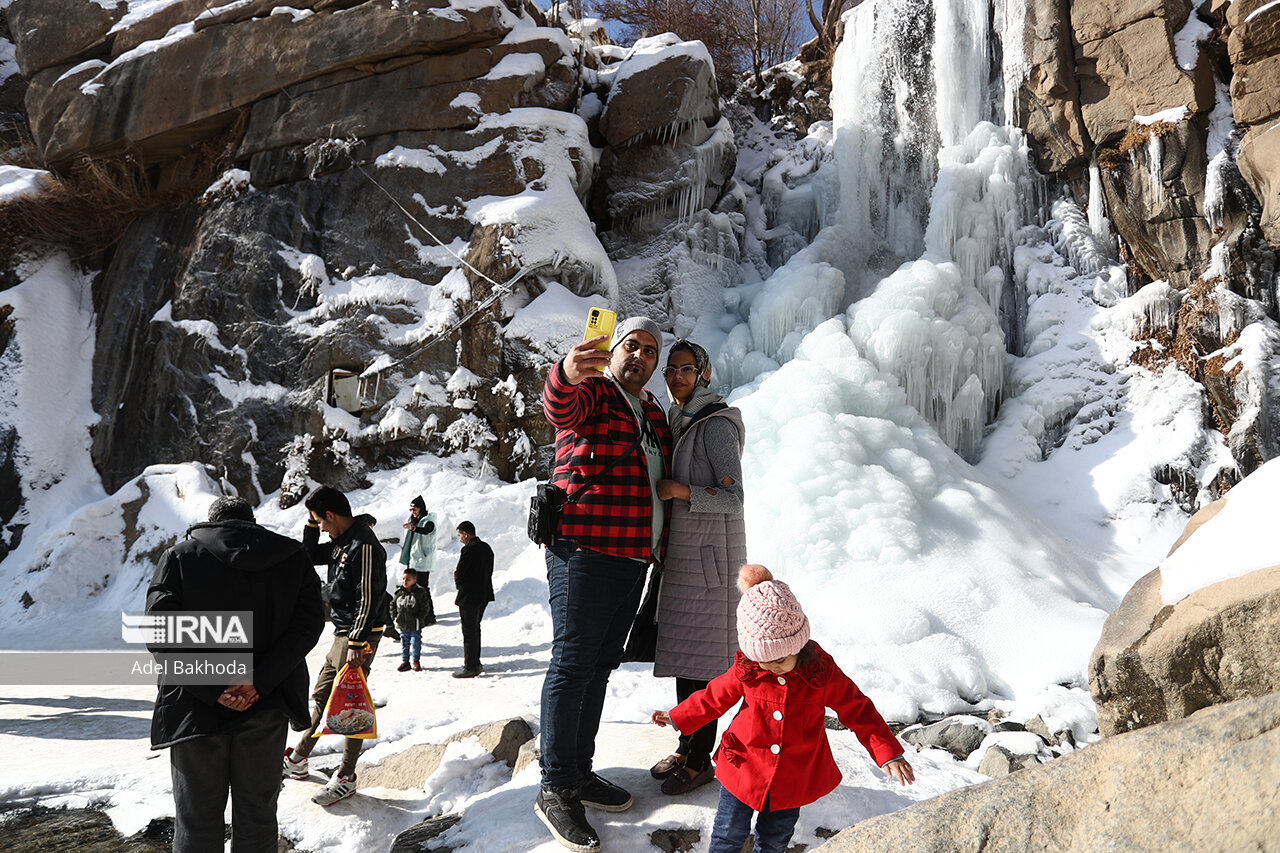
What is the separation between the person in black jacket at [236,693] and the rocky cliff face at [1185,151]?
422 inches

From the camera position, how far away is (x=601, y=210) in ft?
44.5

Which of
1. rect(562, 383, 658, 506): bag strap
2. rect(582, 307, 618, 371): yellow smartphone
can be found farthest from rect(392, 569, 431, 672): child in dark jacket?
rect(582, 307, 618, 371): yellow smartphone

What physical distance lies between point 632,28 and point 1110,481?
1712cm

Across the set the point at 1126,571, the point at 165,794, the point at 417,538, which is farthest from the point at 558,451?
the point at 1126,571

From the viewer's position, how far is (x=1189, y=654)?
2320 mm

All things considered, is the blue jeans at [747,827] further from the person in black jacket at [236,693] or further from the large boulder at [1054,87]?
the large boulder at [1054,87]

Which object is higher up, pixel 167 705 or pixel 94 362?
pixel 94 362

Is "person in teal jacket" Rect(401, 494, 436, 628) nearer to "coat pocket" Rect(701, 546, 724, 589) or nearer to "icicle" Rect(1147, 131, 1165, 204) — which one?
"coat pocket" Rect(701, 546, 724, 589)

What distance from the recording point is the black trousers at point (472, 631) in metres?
6.34

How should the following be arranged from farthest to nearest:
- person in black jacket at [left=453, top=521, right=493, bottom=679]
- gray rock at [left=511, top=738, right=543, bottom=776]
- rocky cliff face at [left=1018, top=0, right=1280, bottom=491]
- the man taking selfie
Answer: rocky cliff face at [left=1018, top=0, right=1280, bottom=491], person in black jacket at [left=453, top=521, right=493, bottom=679], gray rock at [left=511, top=738, right=543, bottom=776], the man taking selfie

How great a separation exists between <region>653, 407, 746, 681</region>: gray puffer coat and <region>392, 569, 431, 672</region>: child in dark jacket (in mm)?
4104

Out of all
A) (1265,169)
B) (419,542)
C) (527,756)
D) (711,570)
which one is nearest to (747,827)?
(711,570)

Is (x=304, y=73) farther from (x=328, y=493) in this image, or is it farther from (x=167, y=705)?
(x=167, y=705)

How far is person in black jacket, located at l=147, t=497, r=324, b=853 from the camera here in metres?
2.47
